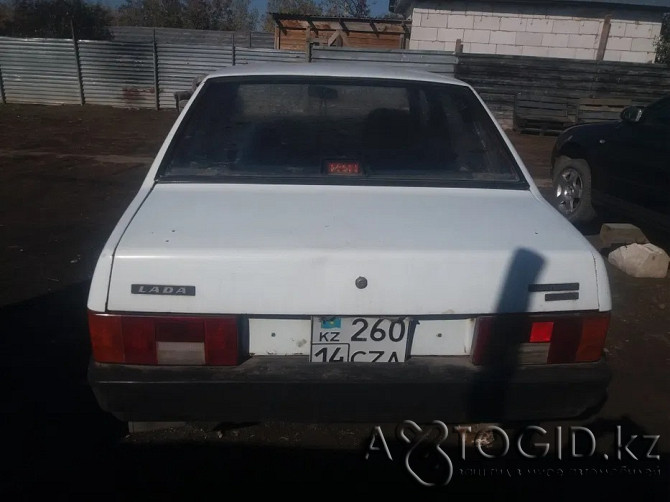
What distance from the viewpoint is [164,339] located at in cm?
209

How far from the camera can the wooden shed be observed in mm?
18344

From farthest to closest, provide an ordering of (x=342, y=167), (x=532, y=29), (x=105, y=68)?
(x=532, y=29) → (x=105, y=68) → (x=342, y=167)

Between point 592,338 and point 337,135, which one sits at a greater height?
point 337,135

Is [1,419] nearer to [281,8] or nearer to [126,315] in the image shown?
[126,315]

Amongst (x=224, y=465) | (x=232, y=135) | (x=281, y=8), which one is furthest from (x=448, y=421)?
(x=281, y=8)

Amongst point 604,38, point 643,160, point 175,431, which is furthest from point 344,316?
point 604,38

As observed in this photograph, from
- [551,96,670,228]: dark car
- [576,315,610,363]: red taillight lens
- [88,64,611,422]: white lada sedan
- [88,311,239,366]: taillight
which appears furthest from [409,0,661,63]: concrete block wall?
[88,311,239,366]: taillight

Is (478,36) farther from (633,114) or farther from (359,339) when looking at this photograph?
(359,339)

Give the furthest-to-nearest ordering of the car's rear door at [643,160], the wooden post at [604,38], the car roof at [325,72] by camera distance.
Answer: the wooden post at [604,38] → the car's rear door at [643,160] → the car roof at [325,72]

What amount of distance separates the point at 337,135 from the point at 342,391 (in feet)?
4.94

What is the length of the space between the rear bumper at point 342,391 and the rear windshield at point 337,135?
0.98 m

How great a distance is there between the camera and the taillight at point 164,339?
6.78 feet

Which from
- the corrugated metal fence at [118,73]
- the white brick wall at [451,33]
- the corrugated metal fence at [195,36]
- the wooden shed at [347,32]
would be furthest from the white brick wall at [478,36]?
the corrugated metal fence at [118,73]

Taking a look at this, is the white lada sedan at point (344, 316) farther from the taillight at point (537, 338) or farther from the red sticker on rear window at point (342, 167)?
the red sticker on rear window at point (342, 167)
